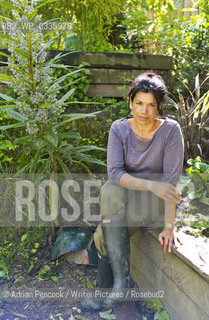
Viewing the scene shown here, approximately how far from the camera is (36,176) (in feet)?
6.77

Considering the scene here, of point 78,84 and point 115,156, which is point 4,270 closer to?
point 115,156

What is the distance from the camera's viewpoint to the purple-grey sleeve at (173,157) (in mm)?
1723

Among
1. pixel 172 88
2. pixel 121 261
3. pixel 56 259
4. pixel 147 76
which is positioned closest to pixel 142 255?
pixel 121 261

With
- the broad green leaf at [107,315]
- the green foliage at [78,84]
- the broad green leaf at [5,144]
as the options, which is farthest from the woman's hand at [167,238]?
the green foliage at [78,84]

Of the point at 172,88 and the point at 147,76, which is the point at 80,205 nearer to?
the point at 147,76

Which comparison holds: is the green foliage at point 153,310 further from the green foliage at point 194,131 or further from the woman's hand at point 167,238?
the green foliage at point 194,131

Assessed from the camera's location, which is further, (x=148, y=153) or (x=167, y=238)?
(x=148, y=153)

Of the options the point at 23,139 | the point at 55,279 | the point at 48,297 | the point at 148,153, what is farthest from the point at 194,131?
the point at 48,297

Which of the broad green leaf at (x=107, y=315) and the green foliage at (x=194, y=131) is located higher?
the green foliage at (x=194, y=131)

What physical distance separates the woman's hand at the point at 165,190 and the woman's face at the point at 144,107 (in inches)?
13.5

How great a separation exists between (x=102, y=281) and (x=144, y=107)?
98cm

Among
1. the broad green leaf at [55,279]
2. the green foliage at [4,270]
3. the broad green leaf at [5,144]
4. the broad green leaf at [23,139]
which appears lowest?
the broad green leaf at [55,279]

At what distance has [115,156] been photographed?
1.81m

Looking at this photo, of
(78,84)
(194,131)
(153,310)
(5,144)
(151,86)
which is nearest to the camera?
(151,86)
